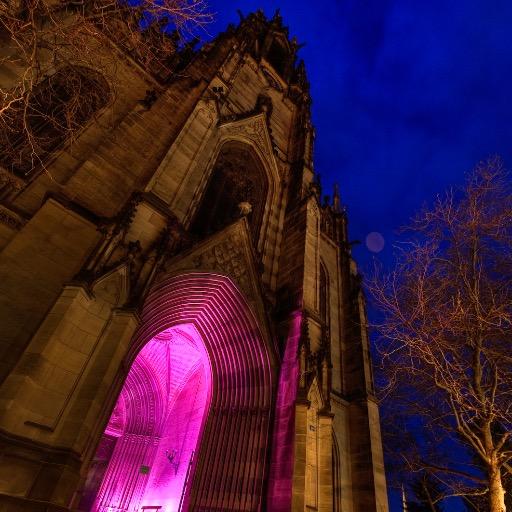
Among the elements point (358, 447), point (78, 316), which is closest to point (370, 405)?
point (358, 447)

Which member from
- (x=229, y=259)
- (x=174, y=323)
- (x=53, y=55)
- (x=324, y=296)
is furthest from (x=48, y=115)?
(x=324, y=296)

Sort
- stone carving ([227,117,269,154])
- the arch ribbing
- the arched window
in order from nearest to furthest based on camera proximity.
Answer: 1. the arched window
2. the arch ribbing
3. stone carving ([227,117,269,154])

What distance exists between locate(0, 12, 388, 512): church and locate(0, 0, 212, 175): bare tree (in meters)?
0.47

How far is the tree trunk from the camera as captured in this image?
5445 millimetres

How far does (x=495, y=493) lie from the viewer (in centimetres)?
556

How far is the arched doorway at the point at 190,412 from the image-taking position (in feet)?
25.1

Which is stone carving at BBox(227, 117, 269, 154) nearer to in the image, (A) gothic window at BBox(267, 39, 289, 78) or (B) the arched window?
(B) the arched window

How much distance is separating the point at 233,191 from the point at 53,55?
7594 mm

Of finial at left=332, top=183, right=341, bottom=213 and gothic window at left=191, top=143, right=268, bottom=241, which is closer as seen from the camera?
gothic window at left=191, top=143, right=268, bottom=241

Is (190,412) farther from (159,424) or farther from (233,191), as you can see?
(233,191)

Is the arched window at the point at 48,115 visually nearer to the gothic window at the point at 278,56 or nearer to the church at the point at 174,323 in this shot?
the church at the point at 174,323

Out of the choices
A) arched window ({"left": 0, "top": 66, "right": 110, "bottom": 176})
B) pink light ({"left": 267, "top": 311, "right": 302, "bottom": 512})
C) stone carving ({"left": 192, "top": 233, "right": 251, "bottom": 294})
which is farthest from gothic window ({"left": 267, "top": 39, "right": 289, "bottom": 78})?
pink light ({"left": 267, "top": 311, "right": 302, "bottom": 512})

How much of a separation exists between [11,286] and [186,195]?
4715 mm

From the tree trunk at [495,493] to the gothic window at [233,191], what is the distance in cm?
756
